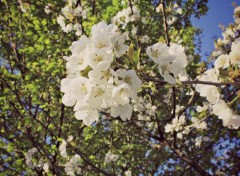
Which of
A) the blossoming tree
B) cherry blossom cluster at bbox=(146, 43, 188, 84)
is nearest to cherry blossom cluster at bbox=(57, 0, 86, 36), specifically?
the blossoming tree

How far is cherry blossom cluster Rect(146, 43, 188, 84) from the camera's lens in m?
1.79

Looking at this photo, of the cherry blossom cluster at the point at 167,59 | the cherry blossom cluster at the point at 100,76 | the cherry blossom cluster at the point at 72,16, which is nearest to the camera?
the cherry blossom cluster at the point at 100,76

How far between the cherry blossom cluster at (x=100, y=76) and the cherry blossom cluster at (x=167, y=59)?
0.74ft

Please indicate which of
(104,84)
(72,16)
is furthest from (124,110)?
(72,16)

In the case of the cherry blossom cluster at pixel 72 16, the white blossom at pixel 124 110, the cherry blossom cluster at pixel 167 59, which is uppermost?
the cherry blossom cluster at pixel 72 16

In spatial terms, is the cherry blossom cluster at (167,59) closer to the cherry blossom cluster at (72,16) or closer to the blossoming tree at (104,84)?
the blossoming tree at (104,84)

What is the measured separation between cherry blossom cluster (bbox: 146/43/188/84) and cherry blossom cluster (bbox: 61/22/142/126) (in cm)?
23

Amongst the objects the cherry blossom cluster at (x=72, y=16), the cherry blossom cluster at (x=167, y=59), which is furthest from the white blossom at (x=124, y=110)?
the cherry blossom cluster at (x=72, y=16)

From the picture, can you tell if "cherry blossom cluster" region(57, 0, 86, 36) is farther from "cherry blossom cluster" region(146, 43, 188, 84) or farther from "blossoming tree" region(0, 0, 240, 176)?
"cherry blossom cluster" region(146, 43, 188, 84)

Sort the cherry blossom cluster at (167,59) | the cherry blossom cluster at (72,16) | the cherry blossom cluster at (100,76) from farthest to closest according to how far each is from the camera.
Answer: the cherry blossom cluster at (72,16) → the cherry blossom cluster at (167,59) → the cherry blossom cluster at (100,76)

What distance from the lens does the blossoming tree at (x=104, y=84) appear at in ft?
→ 5.53

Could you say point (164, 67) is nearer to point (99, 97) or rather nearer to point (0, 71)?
point (99, 97)

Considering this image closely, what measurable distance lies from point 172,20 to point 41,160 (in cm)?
A: 475

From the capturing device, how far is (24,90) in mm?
5914
